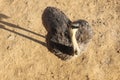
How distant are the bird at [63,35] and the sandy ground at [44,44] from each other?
44cm

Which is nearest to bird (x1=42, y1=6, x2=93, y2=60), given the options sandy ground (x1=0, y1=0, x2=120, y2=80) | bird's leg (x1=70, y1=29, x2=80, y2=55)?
bird's leg (x1=70, y1=29, x2=80, y2=55)

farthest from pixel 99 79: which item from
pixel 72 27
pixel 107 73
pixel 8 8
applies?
pixel 8 8

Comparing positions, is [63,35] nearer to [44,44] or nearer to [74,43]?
[74,43]

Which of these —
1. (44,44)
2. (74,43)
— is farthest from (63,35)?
(44,44)

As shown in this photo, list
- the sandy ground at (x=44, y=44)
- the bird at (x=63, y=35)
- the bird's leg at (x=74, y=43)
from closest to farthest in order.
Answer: the bird's leg at (x=74, y=43) → the bird at (x=63, y=35) → the sandy ground at (x=44, y=44)

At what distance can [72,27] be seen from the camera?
8.16 metres

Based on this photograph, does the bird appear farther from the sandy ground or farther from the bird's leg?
the sandy ground

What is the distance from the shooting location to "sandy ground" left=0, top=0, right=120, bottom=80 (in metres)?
9.45

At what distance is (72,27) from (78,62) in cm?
187

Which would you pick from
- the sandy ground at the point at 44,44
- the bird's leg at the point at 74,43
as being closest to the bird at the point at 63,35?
the bird's leg at the point at 74,43

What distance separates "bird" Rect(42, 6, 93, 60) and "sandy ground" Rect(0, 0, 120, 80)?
439 mm

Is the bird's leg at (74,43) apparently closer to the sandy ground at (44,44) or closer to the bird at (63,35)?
the bird at (63,35)

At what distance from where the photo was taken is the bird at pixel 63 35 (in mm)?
9133

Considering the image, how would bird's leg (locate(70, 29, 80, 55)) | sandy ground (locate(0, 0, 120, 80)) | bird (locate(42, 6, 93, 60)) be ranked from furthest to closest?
sandy ground (locate(0, 0, 120, 80)) → bird (locate(42, 6, 93, 60)) → bird's leg (locate(70, 29, 80, 55))
